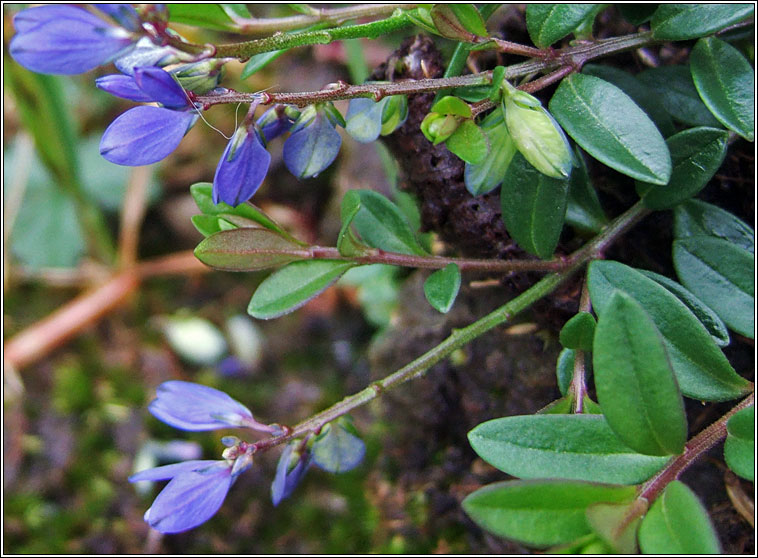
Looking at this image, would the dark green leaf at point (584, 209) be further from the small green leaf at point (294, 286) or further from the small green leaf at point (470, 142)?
the small green leaf at point (294, 286)

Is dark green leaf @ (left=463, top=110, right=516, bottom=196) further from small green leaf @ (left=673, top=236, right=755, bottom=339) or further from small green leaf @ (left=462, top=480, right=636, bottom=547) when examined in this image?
small green leaf @ (left=462, top=480, right=636, bottom=547)

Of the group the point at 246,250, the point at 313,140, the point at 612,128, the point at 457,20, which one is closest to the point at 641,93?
the point at 612,128

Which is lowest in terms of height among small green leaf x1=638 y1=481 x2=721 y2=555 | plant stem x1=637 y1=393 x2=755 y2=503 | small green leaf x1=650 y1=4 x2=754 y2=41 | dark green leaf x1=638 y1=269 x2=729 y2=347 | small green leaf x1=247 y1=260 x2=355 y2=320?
small green leaf x1=247 y1=260 x2=355 y2=320

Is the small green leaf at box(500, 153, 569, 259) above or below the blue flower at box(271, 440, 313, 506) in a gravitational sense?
above

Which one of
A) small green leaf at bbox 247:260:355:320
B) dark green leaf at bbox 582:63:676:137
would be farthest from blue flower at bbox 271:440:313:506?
dark green leaf at bbox 582:63:676:137

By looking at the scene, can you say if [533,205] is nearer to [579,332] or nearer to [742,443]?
[579,332]
